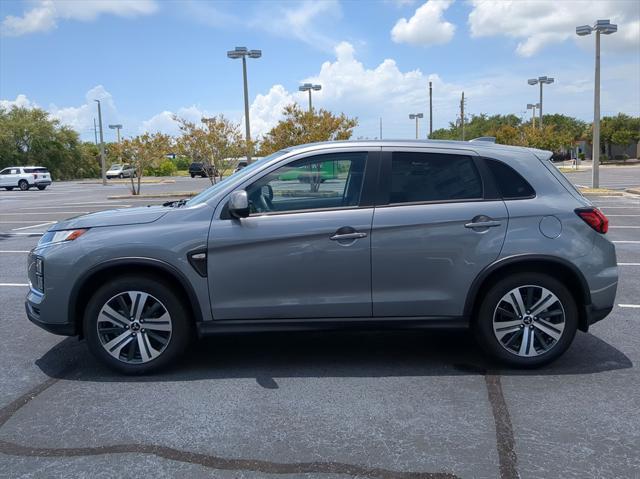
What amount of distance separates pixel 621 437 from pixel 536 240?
60.1 inches

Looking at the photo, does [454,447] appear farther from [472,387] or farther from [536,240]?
[536,240]

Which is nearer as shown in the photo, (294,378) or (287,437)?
(287,437)

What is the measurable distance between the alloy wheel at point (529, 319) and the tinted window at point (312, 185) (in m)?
1.40

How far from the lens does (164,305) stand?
4.55 metres

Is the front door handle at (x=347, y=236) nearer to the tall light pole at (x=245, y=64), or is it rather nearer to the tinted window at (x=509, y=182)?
the tinted window at (x=509, y=182)

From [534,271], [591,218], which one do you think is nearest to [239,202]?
[534,271]

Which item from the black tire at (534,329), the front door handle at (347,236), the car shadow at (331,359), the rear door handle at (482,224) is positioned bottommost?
the car shadow at (331,359)

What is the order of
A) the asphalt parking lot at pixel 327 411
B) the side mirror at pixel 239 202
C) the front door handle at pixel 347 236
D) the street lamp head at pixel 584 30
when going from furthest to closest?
the street lamp head at pixel 584 30
the front door handle at pixel 347 236
the side mirror at pixel 239 202
the asphalt parking lot at pixel 327 411

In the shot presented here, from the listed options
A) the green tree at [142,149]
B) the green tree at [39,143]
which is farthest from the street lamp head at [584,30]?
the green tree at [39,143]

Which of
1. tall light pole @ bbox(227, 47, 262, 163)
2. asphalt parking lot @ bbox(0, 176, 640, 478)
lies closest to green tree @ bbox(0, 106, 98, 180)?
tall light pole @ bbox(227, 47, 262, 163)

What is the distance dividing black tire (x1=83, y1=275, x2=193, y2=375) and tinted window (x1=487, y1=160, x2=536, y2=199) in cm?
259

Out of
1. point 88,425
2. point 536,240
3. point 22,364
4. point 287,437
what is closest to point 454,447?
point 287,437

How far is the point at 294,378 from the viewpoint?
4.62 metres

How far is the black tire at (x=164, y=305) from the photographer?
4.55 m
